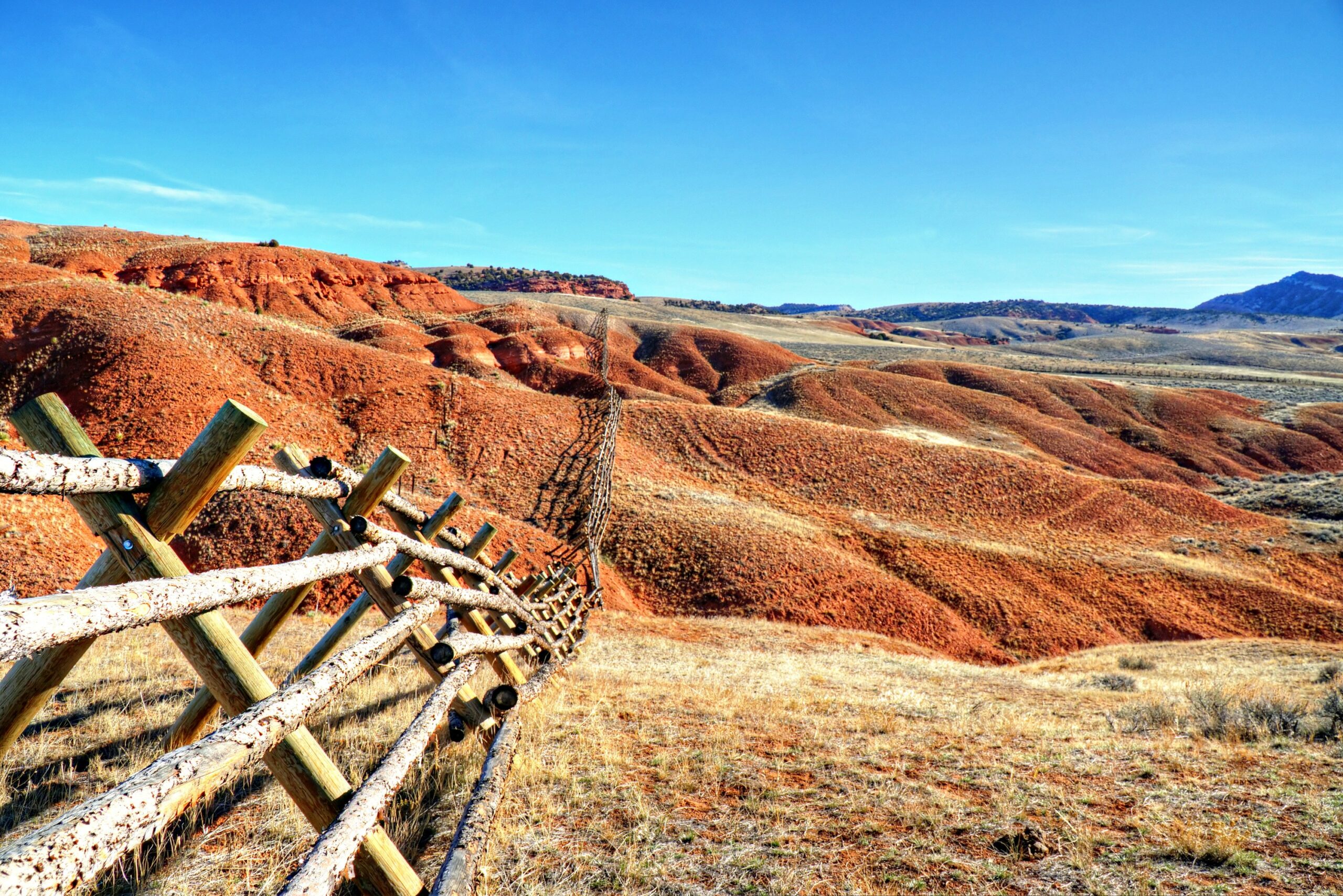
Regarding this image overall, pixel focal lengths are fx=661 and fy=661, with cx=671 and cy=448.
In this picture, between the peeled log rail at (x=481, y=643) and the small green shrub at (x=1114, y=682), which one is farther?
the small green shrub at (x=1114, y=682)

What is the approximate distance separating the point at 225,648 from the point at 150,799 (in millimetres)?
1121

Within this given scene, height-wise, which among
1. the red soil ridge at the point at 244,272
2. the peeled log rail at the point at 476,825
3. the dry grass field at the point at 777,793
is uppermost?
the red soil ridge at the point at 244,272

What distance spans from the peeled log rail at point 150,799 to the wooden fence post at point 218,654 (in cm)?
23

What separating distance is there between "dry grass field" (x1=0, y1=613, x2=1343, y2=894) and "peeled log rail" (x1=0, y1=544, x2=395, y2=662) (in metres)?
1.46

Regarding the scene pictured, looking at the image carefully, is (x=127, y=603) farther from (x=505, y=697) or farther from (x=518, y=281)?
(x=518, y=281)

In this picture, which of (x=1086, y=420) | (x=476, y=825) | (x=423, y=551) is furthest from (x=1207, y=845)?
(x=1086, y=420)

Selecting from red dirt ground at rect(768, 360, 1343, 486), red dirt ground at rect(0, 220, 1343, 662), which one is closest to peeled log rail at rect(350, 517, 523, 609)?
red dirt ground at rect(0, 220, 1343, 662)

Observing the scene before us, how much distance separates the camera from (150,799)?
193cm

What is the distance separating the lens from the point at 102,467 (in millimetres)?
2568

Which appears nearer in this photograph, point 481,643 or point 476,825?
point 476,825

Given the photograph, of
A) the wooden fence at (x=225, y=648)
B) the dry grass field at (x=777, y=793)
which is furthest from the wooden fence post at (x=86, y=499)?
the dry grass field at (x=777, y=793)

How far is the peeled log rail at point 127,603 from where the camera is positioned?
1.85 m

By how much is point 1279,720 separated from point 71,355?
27415mm

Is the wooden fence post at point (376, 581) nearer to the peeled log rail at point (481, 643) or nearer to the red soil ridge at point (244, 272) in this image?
the peeled log rail at point (481, 643)
